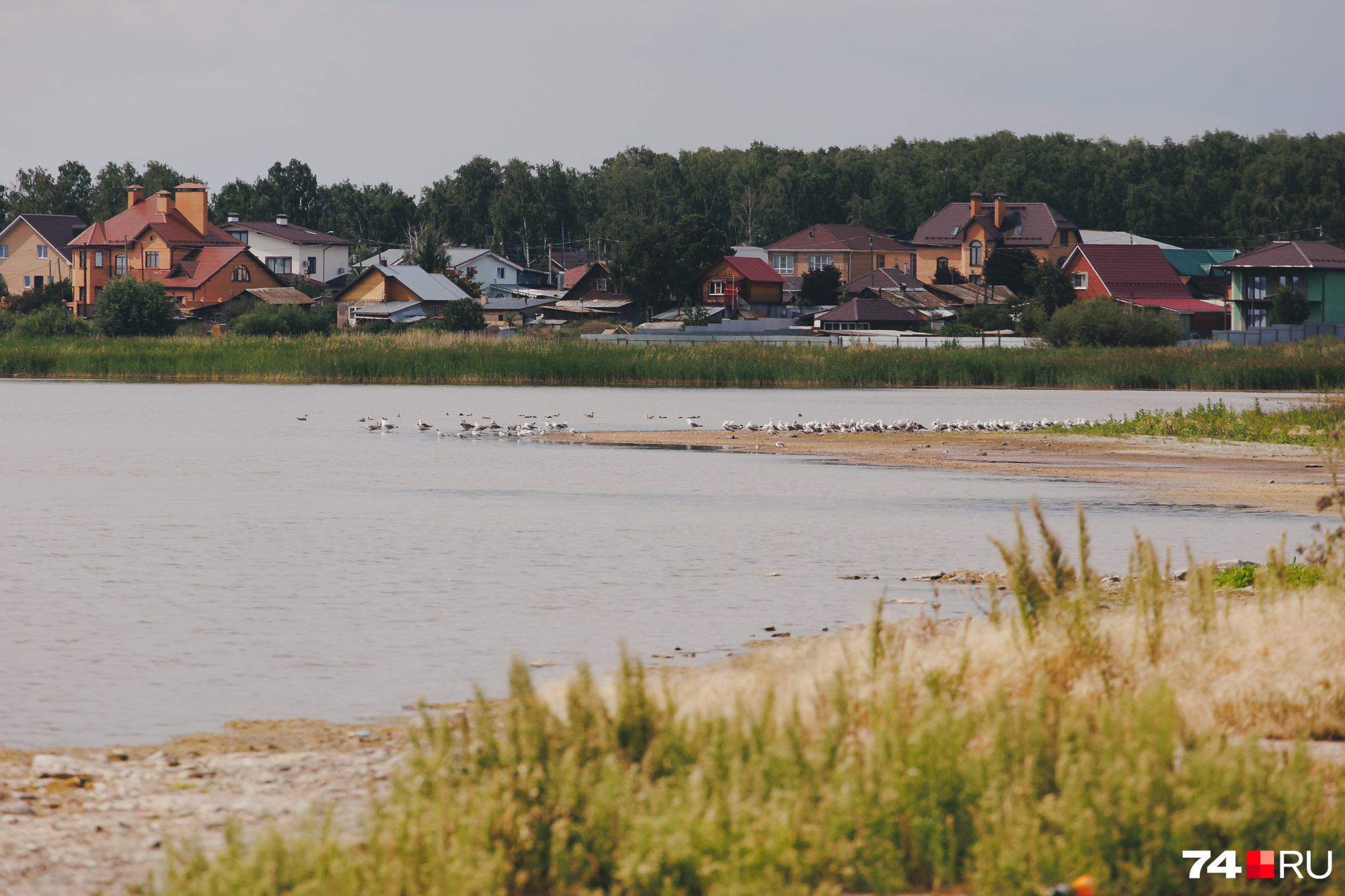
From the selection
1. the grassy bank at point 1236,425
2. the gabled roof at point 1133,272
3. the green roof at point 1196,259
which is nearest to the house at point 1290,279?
the gabled roof at point 1133,272

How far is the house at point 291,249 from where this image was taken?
122000 mm

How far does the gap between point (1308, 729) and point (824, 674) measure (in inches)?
93.4

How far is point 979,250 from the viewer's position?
125 metres

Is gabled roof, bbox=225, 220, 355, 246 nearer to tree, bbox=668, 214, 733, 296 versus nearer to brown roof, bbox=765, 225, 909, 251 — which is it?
→ tree, bbox=668, 214, 733, 296

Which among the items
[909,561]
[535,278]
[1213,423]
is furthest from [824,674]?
[535,278]

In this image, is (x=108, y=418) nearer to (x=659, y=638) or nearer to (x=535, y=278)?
(x=659, y=638)

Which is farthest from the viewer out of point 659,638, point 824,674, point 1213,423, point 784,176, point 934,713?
point 784,176

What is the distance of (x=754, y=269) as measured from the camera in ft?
367

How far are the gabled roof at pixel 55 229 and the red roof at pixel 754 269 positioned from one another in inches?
2077

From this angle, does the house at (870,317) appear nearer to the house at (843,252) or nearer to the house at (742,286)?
the house at (742,286)

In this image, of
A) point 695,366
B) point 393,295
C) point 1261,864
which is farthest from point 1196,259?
point 1261,864

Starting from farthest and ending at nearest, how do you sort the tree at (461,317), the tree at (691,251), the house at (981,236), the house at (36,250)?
1. the house at (981,236)
2. the house at (36,250)
3. the tree at (691,251)
4. the tree at (461,317)

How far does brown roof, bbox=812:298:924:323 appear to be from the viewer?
3780 inches

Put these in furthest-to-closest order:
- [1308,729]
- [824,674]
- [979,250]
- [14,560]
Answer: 1. [979,250]
2. [14,560]
3. [824,674]
4. [1308,729]
